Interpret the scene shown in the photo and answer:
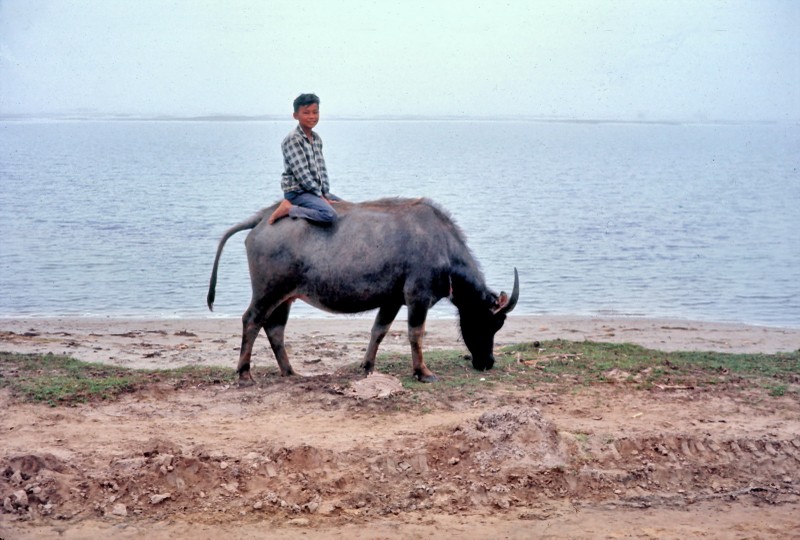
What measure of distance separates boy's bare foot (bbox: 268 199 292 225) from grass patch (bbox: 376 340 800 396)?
1.85 metres

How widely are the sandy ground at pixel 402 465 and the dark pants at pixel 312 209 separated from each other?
156 centimetres

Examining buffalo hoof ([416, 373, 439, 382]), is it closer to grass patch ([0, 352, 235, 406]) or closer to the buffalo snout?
the buffalo snout

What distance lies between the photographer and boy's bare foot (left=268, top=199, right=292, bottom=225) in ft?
31.0

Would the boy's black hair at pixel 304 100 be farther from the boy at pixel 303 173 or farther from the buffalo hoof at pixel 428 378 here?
the buffalo hoof at pixel 428 378

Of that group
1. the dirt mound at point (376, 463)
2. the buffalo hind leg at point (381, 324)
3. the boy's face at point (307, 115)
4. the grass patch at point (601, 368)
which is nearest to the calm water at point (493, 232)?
the grass patch at point (601, 368)

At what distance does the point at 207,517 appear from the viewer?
6.91 m

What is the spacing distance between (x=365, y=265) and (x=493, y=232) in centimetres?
1900

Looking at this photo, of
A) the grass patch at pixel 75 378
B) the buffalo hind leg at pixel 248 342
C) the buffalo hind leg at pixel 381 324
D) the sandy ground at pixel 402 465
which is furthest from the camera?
the buffalo hind leg at pixel 381 324

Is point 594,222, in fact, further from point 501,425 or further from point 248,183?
point 501,425

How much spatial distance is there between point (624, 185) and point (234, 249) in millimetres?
28408

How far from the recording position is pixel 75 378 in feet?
31.1

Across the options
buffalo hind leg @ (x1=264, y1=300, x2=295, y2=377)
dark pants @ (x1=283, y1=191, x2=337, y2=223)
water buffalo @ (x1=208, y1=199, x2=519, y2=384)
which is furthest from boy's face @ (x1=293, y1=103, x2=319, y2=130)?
buffalo hind leg @ (x1=264, y1=300, x2=295, y2=377)

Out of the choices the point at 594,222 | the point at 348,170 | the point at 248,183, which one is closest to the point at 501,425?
the point at 594,222

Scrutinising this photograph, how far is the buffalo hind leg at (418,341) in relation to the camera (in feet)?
30.8
